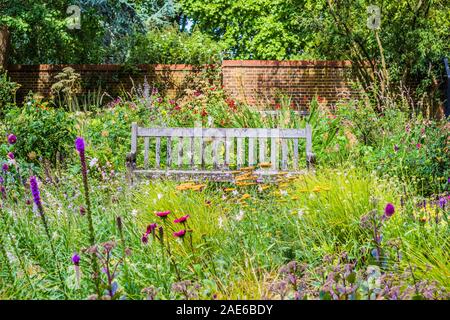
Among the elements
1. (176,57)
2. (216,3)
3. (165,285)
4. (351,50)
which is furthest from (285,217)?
(216,3)

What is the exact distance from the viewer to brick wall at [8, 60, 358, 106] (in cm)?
1449

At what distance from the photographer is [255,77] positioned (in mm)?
14594

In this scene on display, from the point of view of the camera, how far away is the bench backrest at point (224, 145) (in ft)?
22.3

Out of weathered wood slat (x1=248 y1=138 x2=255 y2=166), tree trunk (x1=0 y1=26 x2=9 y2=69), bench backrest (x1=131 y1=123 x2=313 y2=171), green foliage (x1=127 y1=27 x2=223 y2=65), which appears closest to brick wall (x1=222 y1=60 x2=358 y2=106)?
green foliage (x1=127 y1=27 x2=223 y2=65)

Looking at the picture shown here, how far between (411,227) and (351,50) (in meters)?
10.6

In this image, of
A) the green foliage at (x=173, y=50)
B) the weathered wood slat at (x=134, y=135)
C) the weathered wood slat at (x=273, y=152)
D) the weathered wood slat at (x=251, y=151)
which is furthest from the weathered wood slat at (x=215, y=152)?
the green foliage at (x=173, y=50)

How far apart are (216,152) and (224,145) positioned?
0.33 metres

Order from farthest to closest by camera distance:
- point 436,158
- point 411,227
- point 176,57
Result: 1. point 176,57
2. point 436,158
3. point 411,227

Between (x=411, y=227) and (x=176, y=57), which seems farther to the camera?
(x=176, y=57)

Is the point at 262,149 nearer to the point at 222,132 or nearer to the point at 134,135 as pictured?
the point at 222,132

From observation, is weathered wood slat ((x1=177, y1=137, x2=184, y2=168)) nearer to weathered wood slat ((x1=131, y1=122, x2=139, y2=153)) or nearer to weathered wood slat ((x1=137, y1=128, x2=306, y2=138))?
weathered wood slat ((x1=137, y1=128, x2=306, y2=138))

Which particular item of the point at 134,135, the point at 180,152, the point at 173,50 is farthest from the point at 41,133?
the point at 173,50

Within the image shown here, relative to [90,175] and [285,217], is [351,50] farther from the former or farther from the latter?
[285,217]

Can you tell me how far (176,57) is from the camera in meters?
15.0
